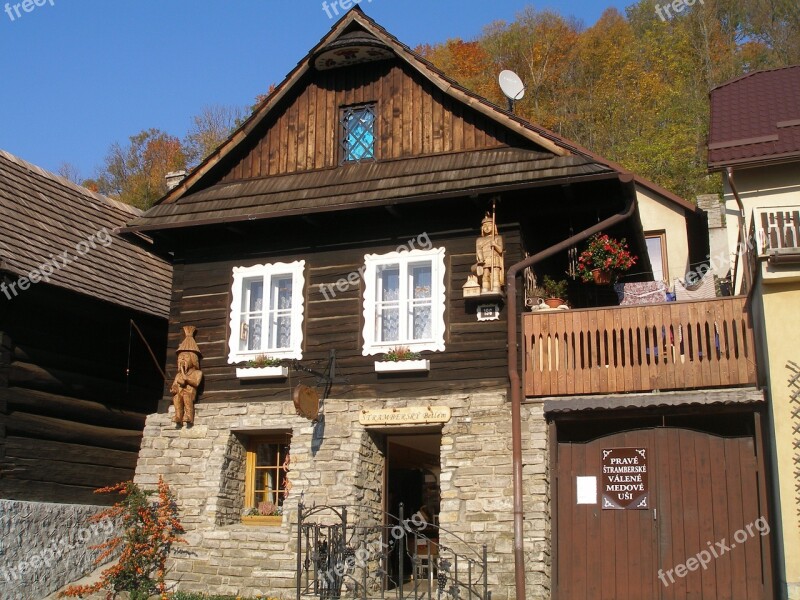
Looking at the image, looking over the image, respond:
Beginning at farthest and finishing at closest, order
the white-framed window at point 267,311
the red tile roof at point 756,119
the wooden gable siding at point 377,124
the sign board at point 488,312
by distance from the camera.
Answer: the wooden gable siding at point 377,124 → the white-framed window at point 267,311 → the red tile roof at point 756,119 → the sign board at point 488,312

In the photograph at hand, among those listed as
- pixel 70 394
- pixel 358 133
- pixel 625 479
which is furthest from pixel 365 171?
pixel 70 394

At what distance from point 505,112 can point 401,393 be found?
188 inches

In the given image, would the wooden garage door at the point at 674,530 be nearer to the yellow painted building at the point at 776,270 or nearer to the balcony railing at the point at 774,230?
the yellow painted building at the point at 776,270

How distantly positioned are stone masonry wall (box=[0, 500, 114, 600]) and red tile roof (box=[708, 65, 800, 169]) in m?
12.4

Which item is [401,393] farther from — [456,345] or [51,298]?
[51,298]

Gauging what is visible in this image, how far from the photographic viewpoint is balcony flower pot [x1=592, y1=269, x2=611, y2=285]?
15.4m

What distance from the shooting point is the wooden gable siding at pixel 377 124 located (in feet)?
52.6

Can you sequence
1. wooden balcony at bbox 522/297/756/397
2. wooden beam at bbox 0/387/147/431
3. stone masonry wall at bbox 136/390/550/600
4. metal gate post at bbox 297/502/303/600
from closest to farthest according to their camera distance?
1. metal gate post at bbox 297/502/303/600
2. wooden balcony at bbox 522/297/756/397
3. stone masonry wall at bbox 136/390/550/600
4. wooden beam at bbox 0/387/147/431

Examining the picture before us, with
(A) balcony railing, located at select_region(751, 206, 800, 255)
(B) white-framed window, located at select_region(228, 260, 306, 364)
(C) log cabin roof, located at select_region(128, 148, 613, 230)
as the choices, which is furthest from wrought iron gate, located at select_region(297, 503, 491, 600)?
(A) balcony railing, located at select_region(751, 206, 800, 255)

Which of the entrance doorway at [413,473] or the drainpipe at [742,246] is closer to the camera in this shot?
the drainpipe at [742,246]

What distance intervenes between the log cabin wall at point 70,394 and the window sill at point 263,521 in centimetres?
376

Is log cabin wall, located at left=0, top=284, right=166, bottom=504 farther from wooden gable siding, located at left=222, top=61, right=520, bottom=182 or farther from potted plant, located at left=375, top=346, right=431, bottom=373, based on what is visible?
potted plant, located at left=375, top=346, right=431, bottom=373

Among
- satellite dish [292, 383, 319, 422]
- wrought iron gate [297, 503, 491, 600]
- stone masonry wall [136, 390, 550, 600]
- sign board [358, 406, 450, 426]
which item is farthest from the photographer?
sign board [358, 406, 450, 426]

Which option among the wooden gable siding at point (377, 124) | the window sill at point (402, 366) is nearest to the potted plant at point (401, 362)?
the window sill at point (402, 366)
